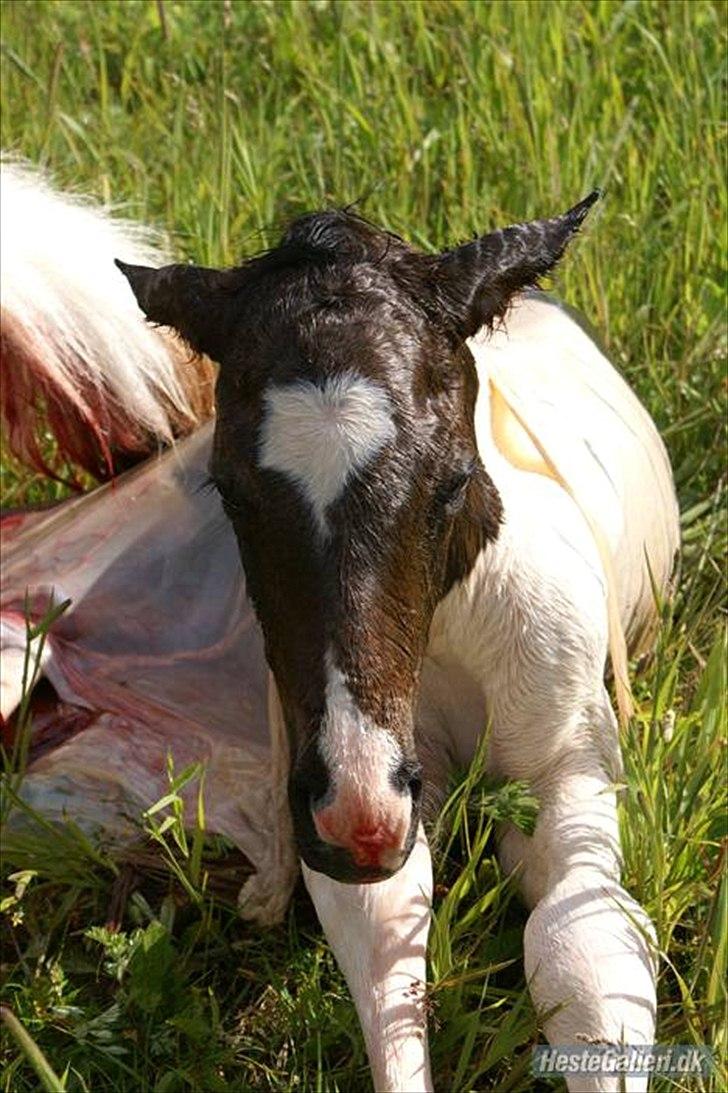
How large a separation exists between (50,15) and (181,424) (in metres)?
1.74

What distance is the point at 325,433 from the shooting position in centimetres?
220

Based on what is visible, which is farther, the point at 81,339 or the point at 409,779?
the point at 81,339

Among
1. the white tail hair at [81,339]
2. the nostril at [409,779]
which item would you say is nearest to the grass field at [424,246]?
the white tail hair at [81,339]

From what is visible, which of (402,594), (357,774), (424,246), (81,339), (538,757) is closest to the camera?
(357,774)

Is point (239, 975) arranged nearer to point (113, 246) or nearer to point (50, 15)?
point (113, 246)

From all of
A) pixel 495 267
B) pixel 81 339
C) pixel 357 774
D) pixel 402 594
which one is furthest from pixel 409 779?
pixel 81 339

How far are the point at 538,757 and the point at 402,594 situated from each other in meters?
0.52

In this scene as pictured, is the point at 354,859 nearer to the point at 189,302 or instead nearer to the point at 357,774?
the point at 357,774

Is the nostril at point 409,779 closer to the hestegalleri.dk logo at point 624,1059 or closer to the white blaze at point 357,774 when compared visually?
the white blaze at point 357,774

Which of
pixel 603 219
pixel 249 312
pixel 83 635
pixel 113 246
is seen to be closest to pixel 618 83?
pixel 603 219

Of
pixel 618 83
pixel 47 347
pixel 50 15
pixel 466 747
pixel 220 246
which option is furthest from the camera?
pixel 50 15

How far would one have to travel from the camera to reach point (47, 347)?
320 cm

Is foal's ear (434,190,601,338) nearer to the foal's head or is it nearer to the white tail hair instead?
the foal's head

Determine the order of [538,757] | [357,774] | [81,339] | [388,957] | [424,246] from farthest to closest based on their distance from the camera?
1. [424,246]
2. [81,339]
3. [538,757]
4. [388,957]
5. [357,774]
